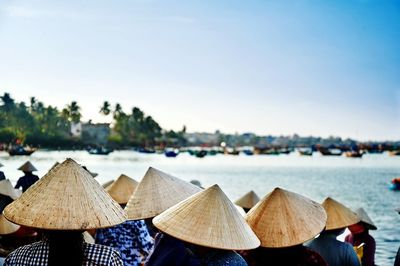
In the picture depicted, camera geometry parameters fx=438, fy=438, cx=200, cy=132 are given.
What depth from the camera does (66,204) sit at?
7.34ft

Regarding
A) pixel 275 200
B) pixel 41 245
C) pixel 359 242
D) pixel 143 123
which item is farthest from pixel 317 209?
pixel 143 123

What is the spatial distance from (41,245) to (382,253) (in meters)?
12.0

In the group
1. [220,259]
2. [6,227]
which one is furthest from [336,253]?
[6,227]

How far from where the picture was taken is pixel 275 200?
119 inches

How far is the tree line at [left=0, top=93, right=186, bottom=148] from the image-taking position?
6372cm

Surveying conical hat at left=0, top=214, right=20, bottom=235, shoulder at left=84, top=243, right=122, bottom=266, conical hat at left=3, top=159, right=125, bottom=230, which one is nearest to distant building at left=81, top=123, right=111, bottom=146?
conical hat at left=0, top=214, right=20, bottom=235

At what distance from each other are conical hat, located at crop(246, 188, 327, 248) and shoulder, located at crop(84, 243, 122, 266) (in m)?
1.01

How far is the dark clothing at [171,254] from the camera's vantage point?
2596 mm

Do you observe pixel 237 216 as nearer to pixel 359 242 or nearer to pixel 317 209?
pixel 317 209

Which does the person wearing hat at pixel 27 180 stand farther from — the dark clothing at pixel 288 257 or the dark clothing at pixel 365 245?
the dark clothing at pixel 288 257

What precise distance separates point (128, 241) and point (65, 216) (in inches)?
54.5

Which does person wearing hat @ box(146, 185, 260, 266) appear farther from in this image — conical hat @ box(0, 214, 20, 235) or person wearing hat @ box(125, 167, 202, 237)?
conical hat @ box(0, 214, 20, 235)

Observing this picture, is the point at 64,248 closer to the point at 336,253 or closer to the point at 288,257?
the point at 288,257

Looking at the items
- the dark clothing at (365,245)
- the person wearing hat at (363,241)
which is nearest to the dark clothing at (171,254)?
the person wearing hat at (363,241)
